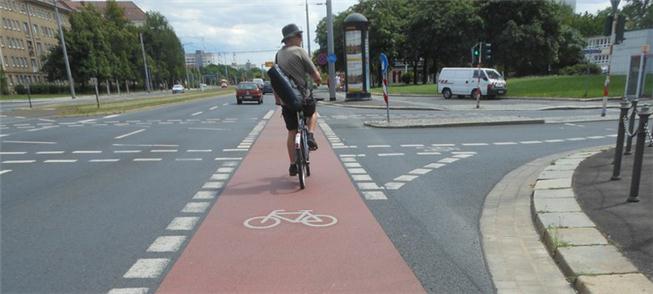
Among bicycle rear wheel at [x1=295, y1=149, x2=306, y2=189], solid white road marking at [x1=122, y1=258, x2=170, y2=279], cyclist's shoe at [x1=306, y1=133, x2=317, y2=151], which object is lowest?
solid white road marking at [x1=122, y1=258, x2=170, y2=279]

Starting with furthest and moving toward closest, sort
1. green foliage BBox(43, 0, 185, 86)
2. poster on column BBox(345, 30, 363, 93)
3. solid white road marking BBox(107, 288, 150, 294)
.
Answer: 1. green foliage BBox(43, 0, 185, 86)
2. poster on column BBox(345, 30, 363, 93)
3. solid white road marking BBox(107, 288, 150, 294)

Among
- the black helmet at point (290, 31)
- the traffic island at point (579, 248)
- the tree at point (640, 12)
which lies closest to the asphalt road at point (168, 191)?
the traffic island at point (579, 248)

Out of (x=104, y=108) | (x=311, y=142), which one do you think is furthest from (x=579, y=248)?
(x=104, y=108)

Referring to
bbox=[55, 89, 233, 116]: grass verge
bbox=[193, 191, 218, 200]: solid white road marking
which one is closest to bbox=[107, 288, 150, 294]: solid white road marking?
bbox=[193, 191, 218, 200]: solid white road marking

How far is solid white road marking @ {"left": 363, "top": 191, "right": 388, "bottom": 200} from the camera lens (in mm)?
5371

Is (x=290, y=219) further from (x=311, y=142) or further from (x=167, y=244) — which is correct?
(x=311, y=142)

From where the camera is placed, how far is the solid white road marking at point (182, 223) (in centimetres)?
435

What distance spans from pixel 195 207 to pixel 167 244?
3.86 feet

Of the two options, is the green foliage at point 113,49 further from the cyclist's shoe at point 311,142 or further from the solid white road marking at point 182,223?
the solid white road marking at point 182,223

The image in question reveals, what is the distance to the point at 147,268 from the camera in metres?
3.42

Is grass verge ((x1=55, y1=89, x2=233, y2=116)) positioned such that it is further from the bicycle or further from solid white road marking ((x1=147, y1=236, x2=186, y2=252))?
solid white road marking ((x1=147, y1=236, x2=186, y2=252))

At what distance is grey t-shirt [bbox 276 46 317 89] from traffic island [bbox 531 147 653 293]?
10.4 ft

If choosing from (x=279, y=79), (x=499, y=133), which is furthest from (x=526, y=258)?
(x=499, y=133)

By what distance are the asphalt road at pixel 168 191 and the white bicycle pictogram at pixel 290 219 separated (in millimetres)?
583
